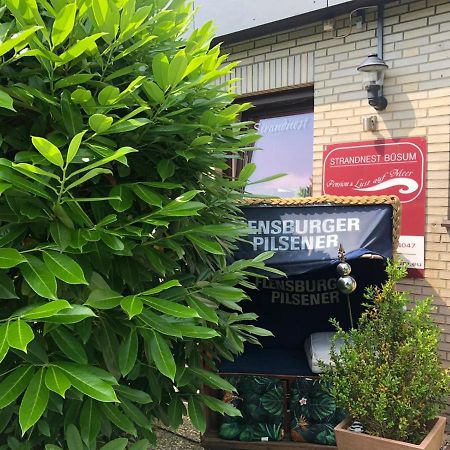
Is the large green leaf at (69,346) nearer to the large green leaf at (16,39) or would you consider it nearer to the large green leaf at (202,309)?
the large green leaf at (202,309)

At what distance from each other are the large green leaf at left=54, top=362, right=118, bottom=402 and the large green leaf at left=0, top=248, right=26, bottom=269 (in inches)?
13.2

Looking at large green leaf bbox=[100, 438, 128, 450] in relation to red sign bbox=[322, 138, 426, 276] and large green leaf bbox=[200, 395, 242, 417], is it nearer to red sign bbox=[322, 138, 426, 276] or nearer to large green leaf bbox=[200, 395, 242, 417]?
large green leaf bbox=[200, 395, 242, 417]

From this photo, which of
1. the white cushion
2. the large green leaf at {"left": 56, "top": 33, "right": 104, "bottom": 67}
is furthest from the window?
the large green leaf at {"left": 56, "top": 33, "right": 104, "bottom": 67}

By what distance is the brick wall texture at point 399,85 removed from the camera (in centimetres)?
423

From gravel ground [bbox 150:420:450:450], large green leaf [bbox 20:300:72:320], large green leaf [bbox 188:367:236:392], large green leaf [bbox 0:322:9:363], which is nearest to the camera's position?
large green leaf [bbox 0:322:9:363]

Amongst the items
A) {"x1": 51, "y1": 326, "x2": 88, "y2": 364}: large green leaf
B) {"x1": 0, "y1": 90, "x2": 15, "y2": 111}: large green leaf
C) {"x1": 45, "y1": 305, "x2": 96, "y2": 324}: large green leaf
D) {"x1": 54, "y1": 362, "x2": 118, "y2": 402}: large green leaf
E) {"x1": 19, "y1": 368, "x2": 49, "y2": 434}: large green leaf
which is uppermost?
{"x1": 0, "y1": 90, "x2": 15, "y2": 111}: large green leaf

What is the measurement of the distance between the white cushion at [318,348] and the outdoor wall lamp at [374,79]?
6.79ft

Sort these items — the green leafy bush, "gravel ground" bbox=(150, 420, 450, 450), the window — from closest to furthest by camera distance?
the green leafy bush → "gravel ground" bbox=(150, 420, 450, 450) → the window

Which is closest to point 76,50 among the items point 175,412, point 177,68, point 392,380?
point 177,68

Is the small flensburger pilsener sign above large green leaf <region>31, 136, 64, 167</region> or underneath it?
underneath

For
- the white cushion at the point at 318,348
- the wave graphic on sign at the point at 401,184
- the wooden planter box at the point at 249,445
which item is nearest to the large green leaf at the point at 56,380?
the white cushion at the point at 318,348

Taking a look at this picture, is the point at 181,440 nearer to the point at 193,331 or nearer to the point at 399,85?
the point at 193,331

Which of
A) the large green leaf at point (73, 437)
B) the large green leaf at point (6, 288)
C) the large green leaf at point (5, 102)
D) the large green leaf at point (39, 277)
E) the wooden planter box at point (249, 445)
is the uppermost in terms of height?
the large green leaf at point (5, 102)

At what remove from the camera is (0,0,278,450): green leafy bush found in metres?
1.50
